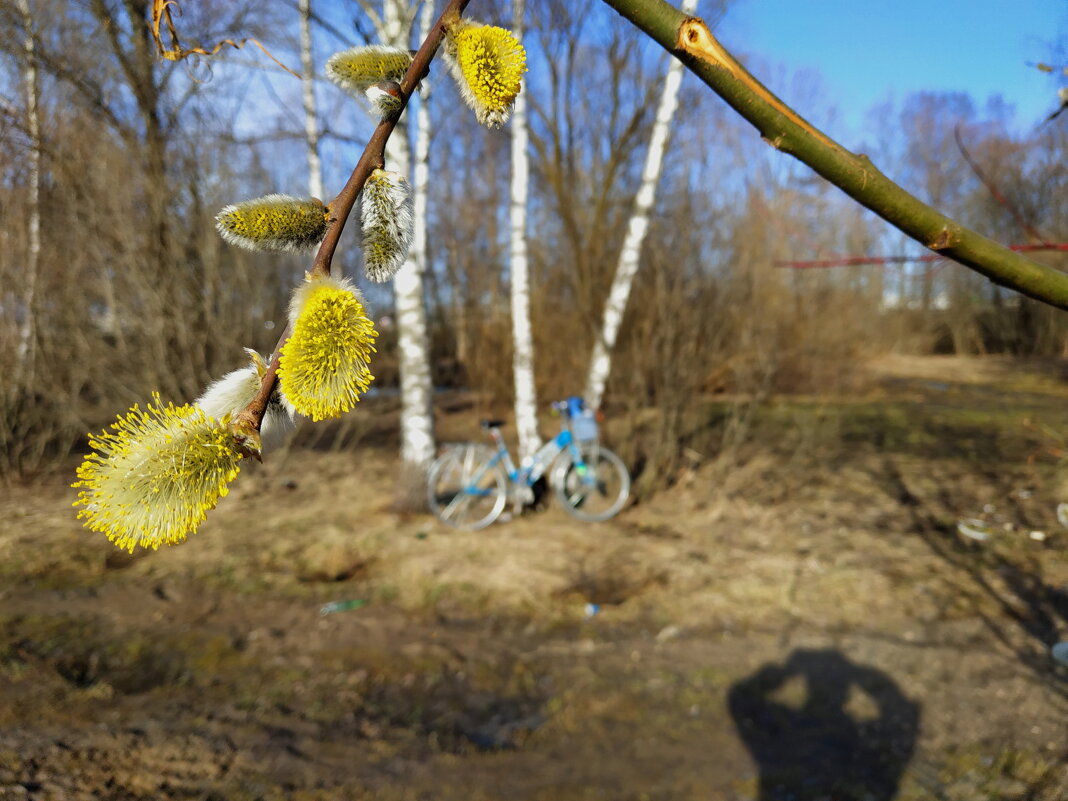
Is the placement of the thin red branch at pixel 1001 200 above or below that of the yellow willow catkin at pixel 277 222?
above

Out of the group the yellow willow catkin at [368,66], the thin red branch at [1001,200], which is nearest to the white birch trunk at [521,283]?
the thin red branch at [1001,200]

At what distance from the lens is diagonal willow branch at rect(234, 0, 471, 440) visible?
1.84ft

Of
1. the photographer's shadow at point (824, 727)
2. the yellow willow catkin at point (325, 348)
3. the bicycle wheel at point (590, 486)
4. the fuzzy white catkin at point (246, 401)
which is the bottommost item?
the photographer's shadow at point (824, 727)

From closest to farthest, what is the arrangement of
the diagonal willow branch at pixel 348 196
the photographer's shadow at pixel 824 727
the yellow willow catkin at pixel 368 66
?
1. the diagonal willow branch at pixel 348 196
2. the yellow willow catkin at pixel 368 66
3. the photographer's shadow at pixel 824 727

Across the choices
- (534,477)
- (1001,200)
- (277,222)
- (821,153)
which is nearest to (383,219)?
(277,222)

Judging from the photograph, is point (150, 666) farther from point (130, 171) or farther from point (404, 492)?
point (130, 171)

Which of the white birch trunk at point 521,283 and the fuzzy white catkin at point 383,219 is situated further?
the white birch trunk at point 521,283

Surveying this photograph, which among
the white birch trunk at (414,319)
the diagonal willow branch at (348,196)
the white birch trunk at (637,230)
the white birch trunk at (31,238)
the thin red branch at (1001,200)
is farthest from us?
the white birch trunk at (31,238)

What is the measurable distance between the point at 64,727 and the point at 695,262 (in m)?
6.72

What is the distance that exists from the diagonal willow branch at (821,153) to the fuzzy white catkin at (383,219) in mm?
232

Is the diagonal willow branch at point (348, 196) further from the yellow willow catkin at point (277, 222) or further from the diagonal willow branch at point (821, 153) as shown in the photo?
the diagonal willow branch at point (821, 153)

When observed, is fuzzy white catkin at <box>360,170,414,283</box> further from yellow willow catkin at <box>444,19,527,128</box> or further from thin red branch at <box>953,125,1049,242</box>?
thin red branch at <box>953,125,1049,242</box>

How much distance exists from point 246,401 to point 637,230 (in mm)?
6636

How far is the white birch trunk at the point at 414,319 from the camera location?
605 cm
